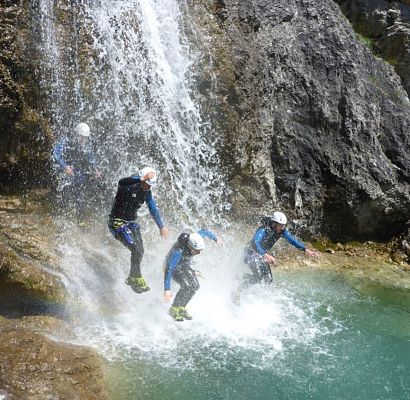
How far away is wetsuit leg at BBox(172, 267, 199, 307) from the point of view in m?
8.69

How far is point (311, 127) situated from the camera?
1402 centimetres

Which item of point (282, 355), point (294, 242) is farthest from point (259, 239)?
point (282, 355)

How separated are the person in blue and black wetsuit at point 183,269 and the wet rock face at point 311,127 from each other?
14.1 ft

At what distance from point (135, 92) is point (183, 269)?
4.77m

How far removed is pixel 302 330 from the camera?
9.27 meters

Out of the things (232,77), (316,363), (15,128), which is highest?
(232,77)

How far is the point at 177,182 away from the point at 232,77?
309cm

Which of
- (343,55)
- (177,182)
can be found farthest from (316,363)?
(343,55)

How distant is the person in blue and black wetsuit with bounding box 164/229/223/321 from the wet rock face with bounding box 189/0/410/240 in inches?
169

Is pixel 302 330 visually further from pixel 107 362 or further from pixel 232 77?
pixel 232 77

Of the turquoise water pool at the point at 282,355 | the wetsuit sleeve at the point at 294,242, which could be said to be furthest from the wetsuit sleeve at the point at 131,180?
the wetsuit sleeve at the point at 294,242

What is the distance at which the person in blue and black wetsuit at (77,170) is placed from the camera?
1016 cm

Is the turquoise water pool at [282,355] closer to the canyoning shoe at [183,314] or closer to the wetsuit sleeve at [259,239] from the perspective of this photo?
the canyoning shoe at [183,314]

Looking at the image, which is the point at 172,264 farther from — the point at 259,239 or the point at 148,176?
the point at 259,239
